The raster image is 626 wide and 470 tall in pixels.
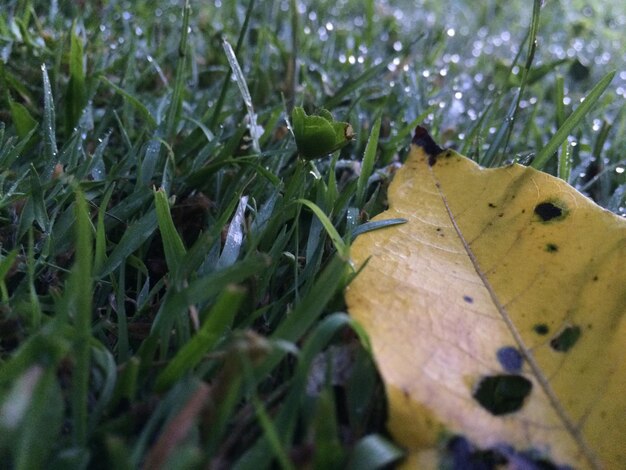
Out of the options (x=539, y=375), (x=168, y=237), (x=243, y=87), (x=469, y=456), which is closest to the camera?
(x=469, y=456)

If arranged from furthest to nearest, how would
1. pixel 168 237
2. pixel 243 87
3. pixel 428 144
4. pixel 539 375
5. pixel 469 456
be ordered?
pixel 243 87 → pixel 428 144 → pixel 168 237 → pixel 539 375 → pixel 469 456

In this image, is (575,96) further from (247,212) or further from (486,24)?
(247,212)

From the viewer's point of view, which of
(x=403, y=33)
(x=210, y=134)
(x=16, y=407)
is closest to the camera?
(x=16, y=407)

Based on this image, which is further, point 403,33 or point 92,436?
point 403,33

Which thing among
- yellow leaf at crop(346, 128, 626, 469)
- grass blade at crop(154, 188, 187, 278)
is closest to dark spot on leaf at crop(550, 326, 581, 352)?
yellow leaf at crop(346, 128, 626, 469)

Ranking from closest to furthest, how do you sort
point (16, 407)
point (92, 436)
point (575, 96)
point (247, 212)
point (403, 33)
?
point (16, 407) → point (92, 436) → point (247, 212) → point (575, 96) → point (403, 33)

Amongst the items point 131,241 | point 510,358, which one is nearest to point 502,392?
point 510,358

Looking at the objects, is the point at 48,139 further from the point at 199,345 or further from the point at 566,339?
the point at 566,339

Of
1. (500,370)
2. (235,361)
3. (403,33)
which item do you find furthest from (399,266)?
(403,33)
